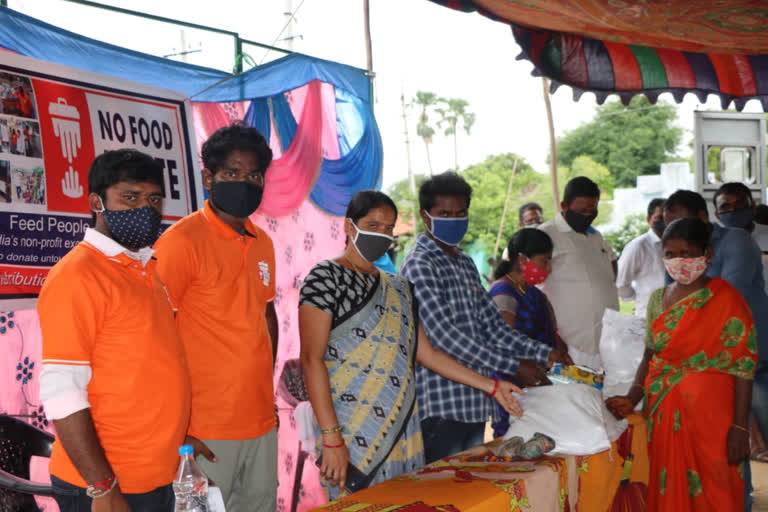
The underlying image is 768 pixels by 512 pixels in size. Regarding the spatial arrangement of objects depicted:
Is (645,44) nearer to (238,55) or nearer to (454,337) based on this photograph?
(238,55)

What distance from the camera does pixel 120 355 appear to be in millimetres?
1916

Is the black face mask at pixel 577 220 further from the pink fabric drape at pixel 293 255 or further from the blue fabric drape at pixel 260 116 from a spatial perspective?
the blue fabric drape at pixel 260 116

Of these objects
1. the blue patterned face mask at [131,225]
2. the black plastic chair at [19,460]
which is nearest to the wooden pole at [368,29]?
the black plastic chair at [19,460]

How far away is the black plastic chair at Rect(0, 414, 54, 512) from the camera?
2.60 meters

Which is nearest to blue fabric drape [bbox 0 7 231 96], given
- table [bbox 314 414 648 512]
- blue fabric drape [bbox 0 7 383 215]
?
blue fabric drape [bbox 0 7 383 215]

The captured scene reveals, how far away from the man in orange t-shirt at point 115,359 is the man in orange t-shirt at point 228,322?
25cm

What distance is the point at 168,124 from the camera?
131 inches

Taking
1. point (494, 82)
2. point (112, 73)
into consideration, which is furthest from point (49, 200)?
point (494, 82)

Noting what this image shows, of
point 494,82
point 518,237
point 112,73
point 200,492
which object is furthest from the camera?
point 494,82

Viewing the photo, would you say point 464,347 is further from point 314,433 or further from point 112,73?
point 112,73

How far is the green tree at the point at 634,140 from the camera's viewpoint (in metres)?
41.4

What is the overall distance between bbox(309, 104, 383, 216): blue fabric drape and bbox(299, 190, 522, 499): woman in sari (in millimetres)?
2057

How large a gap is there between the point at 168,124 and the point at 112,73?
0.32 meters

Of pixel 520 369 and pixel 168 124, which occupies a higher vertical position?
pixel 168 124
